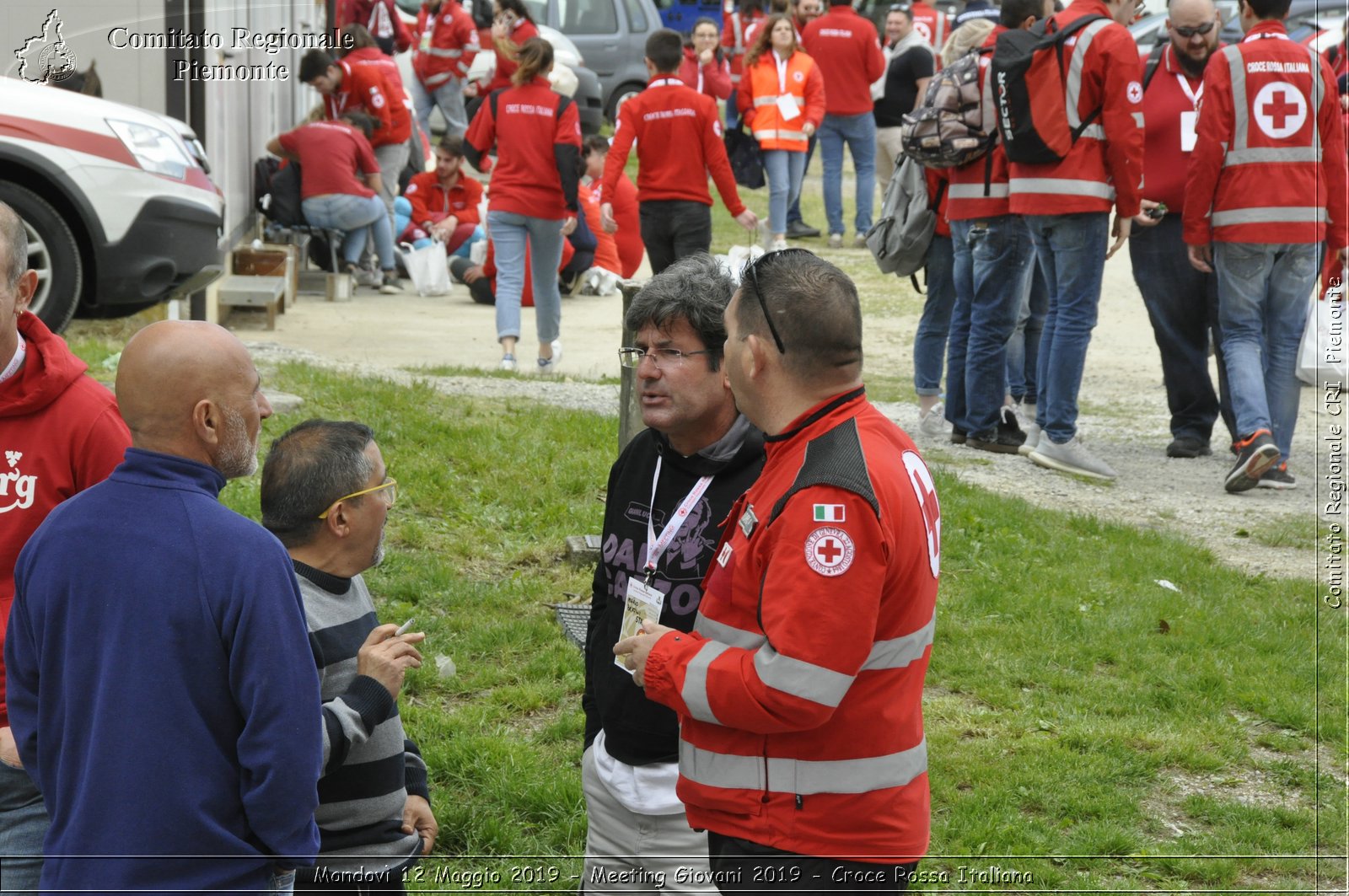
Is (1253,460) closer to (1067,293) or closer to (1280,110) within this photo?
(1067,293)

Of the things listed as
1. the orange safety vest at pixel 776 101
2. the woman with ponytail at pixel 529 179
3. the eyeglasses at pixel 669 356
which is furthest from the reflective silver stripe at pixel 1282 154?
the orange safety vest at pixel 776 101

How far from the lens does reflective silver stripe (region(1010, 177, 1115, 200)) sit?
7.37 meters

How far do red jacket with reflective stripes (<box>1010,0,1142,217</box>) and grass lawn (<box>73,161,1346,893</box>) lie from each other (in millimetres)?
1653

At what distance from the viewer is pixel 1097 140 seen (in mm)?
7395

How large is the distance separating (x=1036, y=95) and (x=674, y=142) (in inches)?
118

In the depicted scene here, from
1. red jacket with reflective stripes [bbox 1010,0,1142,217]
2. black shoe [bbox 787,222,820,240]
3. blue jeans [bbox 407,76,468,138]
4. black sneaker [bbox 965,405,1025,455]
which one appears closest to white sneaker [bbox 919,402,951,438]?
black sneaker [bbox 965,405,1025,455]

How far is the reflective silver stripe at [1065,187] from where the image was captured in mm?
7371

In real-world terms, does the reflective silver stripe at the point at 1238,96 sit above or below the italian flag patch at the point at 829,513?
above

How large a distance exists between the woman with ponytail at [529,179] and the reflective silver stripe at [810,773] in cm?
752

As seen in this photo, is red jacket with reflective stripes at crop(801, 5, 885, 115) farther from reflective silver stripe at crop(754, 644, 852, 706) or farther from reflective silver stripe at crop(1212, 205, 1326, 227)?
reflective silver stripe at crop(754, 644, 852, 706)

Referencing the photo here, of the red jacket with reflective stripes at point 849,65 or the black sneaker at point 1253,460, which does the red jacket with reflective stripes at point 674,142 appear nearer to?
the black sneaker at point 1253,460

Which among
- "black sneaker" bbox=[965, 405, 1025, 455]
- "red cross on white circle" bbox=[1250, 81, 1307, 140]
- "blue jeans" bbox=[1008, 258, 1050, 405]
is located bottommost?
"black sneaker" bbox=[965, 405, 1025, 455]

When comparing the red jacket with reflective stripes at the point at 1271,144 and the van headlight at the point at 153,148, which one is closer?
the red jacket with reflective stripes at the point at 1271,144

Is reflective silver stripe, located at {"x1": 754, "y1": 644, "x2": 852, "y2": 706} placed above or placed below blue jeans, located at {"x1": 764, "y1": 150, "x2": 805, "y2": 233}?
above
